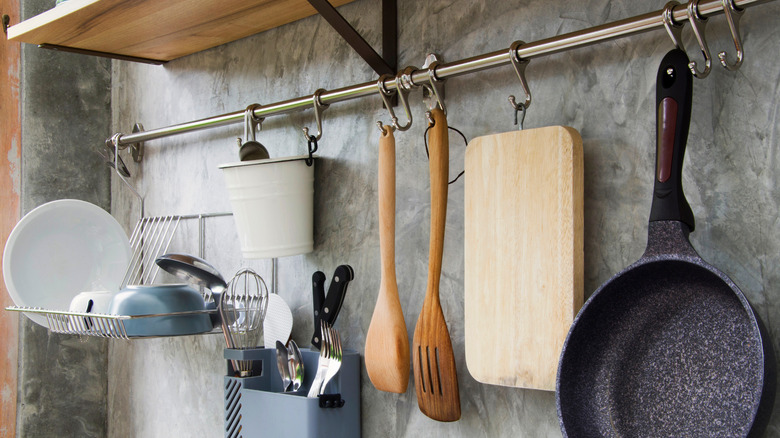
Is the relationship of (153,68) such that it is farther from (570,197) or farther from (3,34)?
(570,197)

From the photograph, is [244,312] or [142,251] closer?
[244,312]

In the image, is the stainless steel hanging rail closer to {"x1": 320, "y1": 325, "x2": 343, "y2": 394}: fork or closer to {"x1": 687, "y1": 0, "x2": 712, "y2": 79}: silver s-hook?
{"x1": 687, "y1": 0, "x2": 712, "y2": 79}: silver s-hook

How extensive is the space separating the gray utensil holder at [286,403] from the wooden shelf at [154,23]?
1.65 ft

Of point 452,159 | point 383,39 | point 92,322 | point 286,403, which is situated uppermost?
point 383,39

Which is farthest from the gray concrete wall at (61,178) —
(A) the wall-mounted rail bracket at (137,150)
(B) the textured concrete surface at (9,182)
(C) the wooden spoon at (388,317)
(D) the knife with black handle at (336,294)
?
(C) the wooden spoon at (388,317)

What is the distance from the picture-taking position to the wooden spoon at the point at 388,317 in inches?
33.9

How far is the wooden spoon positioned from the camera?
0.86 m

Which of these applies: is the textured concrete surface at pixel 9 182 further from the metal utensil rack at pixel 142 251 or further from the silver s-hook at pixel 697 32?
the silver s-hook at pixel 697 32

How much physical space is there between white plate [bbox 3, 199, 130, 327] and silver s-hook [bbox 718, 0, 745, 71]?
1.04 m

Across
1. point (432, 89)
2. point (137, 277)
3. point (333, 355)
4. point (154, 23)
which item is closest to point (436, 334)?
point (333, 355)

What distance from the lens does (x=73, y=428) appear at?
4.74 feet

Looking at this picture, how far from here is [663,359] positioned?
0.67 meters

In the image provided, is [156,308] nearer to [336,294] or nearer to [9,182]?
[336,294]

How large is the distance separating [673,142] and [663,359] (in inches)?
8.1
